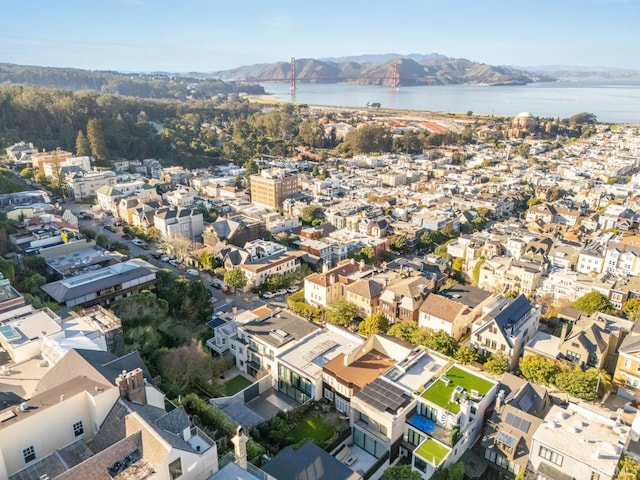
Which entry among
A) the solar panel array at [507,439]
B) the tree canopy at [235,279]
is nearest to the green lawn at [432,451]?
the solar panel array at [507,439]

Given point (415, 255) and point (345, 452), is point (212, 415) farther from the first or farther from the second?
point (415, 255)

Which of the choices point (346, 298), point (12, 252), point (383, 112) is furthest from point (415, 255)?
point (383, 112)

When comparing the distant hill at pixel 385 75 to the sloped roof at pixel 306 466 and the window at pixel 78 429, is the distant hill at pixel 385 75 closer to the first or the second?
the sloped roof at pixel 306 466

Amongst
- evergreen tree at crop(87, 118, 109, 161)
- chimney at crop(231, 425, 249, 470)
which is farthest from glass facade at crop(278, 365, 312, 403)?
evergreen tree at crop(87, 118, 109, 161)

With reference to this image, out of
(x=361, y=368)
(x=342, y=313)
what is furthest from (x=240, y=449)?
(x=342, y=313)

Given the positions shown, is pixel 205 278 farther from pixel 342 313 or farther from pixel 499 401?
pixel 499 401
